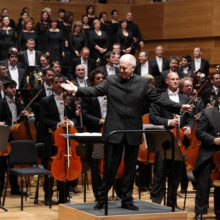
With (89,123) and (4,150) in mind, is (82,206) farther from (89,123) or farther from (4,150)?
(89,123)

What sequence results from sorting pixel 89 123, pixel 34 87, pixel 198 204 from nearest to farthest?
1. pixel 198 204
2. pixel 89 123
3. pixel 34 87

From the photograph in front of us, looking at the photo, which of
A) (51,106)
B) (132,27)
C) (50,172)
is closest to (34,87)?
(51,106)

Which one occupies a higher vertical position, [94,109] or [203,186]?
[94,109]

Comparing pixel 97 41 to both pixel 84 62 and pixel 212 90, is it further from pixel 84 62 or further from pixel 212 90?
pixel 212 90

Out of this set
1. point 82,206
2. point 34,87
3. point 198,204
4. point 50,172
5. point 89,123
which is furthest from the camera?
point 34,87

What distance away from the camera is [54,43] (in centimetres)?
921

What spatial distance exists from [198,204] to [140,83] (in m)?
1.47

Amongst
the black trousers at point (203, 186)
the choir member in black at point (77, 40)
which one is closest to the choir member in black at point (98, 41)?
the choir member in black at point (77, 40)

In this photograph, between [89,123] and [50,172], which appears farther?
[89,123]

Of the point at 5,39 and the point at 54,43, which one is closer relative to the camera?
the point at 5,39

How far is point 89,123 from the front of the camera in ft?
19.5

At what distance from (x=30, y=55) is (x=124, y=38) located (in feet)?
6.74

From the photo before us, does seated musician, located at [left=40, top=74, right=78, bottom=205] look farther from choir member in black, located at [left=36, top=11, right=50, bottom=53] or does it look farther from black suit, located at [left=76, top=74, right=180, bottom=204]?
choir member in black, located at [left=36, top=11, right=50, bottom=53]

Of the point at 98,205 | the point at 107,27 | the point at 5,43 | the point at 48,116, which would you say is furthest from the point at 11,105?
the point at 107,27
